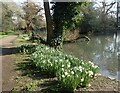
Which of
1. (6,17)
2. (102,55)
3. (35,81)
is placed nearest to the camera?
(35,81)

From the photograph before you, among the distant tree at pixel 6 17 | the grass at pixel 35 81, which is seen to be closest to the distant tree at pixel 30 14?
the distant tree at pixel 6 17

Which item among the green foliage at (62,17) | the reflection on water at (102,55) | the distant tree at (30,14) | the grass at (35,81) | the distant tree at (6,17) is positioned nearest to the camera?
the grass at (35,81)

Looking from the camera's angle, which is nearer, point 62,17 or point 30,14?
point 62,17

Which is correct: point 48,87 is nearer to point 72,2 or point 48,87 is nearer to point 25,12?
point 72,2

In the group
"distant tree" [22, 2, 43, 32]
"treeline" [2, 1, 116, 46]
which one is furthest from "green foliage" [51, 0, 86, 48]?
"distant tree" [22, 2, 43, 32]

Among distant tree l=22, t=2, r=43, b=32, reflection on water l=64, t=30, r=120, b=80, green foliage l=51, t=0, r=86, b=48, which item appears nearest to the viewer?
reflection on water l=64, t=30, r=120, b=80

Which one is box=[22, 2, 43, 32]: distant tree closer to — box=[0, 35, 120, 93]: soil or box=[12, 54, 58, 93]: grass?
box=[12, 54, 58, 93]: grass

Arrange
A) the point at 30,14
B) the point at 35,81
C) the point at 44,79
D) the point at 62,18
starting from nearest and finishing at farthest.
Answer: the point at 35,81 < the point at 44,79 < the point at 62,18 < the point at 30,14

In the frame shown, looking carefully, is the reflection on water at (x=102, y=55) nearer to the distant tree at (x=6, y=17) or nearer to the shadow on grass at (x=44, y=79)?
the shadow on grass at (x=44, y=79)

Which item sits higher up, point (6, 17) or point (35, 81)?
point (6, 17)

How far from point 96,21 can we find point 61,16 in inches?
995

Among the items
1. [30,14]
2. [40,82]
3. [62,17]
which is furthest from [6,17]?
[40,82]

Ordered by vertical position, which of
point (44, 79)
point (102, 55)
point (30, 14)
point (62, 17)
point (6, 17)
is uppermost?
point (30, 14)

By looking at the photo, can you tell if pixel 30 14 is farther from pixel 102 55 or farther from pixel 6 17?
pixel 102 55
